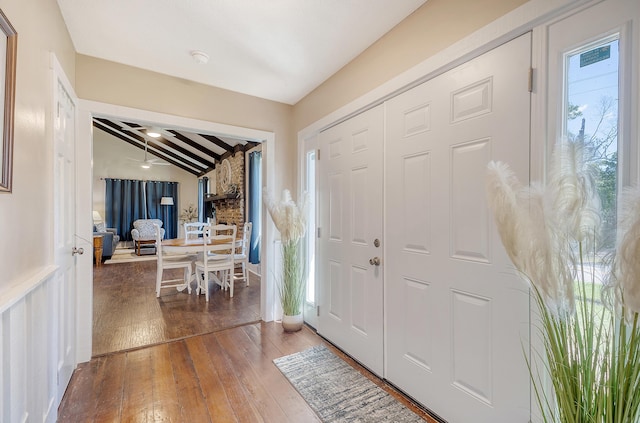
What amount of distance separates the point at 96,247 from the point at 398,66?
7206 millimetres

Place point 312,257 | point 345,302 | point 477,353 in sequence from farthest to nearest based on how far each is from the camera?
point 312,257 < point 345,302 < point 477,353

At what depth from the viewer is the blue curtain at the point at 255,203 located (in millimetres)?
5359

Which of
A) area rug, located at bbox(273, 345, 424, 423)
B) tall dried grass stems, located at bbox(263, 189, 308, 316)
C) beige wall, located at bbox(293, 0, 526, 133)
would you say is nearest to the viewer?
beige wall, located at bbox(293, 0, 526, 133)

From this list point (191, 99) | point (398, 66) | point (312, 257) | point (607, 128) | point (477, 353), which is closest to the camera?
point (607, 128)

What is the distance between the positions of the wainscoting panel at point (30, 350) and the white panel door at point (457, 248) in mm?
1852

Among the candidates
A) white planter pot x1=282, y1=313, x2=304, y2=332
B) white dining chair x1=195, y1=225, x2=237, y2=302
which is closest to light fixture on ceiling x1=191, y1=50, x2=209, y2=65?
white dining chair x1=195, y1=225, x2=237, y2=302

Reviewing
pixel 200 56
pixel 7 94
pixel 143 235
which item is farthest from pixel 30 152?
pixel 143 235

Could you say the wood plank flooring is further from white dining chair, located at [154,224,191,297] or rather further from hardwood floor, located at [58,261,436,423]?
white dining chair, located at [154,224,191,297]

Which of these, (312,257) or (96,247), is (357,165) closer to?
(312,257)

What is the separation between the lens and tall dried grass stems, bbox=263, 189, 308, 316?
2693 millimetres

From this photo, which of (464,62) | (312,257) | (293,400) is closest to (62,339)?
(293,400)

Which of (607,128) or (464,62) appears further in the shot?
(464,62)

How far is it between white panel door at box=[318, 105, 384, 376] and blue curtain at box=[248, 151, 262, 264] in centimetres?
290

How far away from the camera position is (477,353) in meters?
1.43
